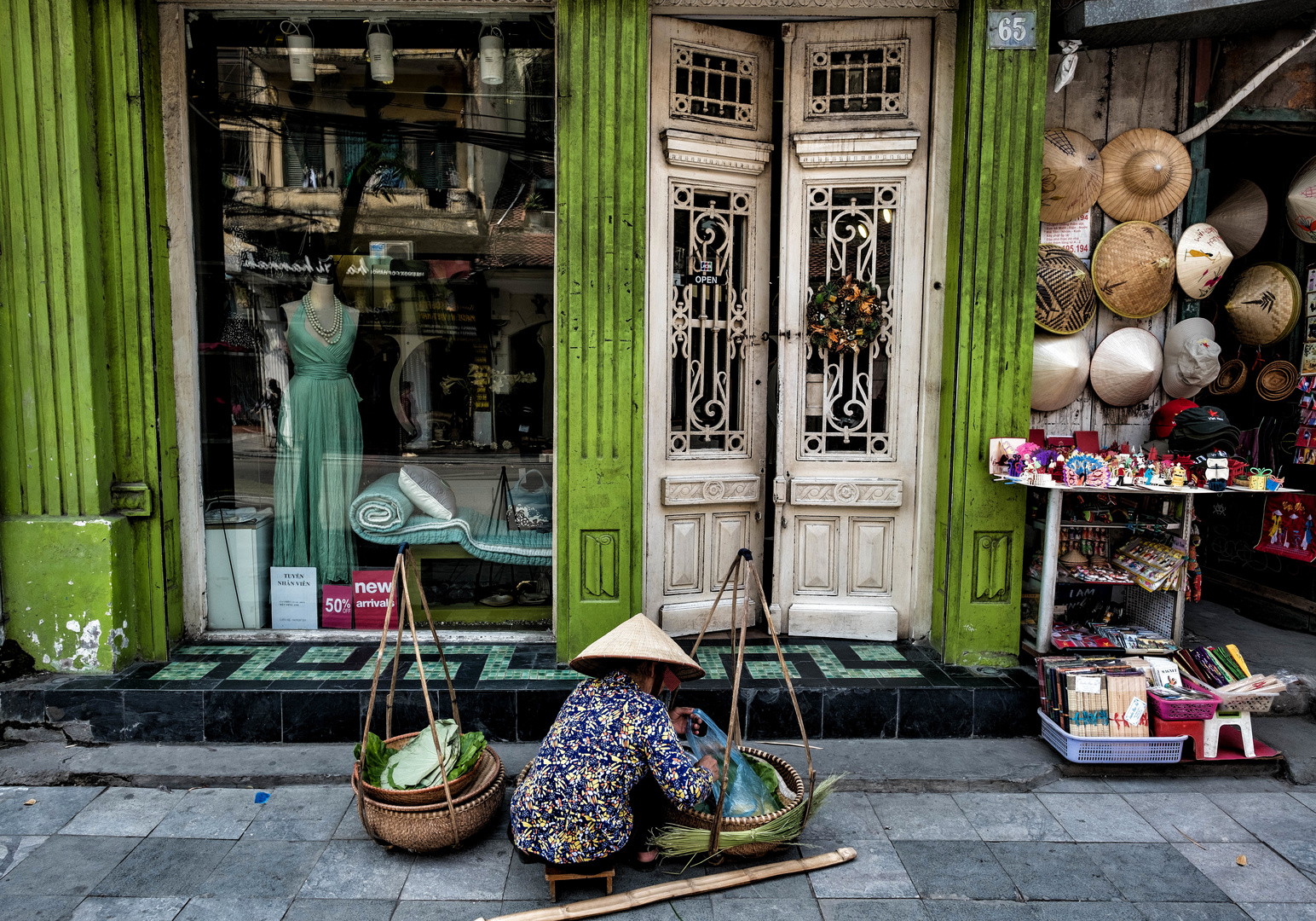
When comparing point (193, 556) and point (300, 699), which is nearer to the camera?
point (300, 699)

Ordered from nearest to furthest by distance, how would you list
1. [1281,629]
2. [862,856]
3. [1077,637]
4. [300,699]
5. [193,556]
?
[862,856] → [300,699] → [1077,637] → [193,556] → [1281,629]

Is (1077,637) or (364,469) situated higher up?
(364,469)

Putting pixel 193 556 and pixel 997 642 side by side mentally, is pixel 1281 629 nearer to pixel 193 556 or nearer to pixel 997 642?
pixel 997 642

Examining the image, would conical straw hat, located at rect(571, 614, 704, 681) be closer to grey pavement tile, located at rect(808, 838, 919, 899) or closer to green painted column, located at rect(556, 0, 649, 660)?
grey pavement tile, located at rect(808, 838, 919, 899)

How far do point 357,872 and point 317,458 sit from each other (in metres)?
3.13

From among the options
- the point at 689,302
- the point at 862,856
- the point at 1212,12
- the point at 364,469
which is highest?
the point at 1212,12

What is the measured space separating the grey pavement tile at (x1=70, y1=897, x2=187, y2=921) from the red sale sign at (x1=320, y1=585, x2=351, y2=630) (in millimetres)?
2542

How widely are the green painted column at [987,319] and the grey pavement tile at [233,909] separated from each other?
4.11 meters

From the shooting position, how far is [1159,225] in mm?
5730

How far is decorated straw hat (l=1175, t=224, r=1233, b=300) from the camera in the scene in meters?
5.68

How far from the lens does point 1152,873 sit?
372cm

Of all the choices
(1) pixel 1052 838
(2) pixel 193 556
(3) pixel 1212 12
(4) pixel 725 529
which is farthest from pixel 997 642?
(2) pixel 193 556

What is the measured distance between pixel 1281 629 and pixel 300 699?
24.2ft

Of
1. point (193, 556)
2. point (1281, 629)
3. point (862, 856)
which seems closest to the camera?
point (862, 856)
